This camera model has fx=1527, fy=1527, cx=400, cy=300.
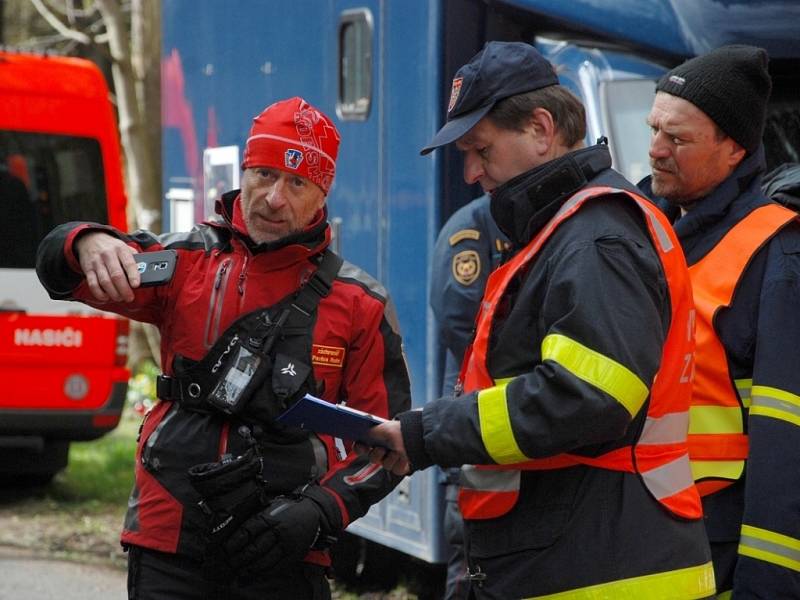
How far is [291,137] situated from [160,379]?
2.09 ft

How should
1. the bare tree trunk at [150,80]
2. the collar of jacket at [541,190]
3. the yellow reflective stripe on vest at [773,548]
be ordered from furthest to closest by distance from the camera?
1. the bare tree trunk at [150,80]
2. the yellow reflective stripe on vest at [773,548]
3. the collar of jacket at [541,190]

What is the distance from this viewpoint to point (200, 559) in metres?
3.35

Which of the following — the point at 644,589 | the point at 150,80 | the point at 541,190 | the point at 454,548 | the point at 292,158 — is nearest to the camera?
the point at 644,589

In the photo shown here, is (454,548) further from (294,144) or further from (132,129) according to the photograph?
(132,129)

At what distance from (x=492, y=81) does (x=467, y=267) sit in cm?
235

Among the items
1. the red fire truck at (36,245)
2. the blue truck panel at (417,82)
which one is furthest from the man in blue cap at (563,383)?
the red fire truck at (36,245)

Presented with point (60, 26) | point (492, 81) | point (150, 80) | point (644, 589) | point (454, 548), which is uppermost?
point (492, 81)

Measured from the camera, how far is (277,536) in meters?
3.25

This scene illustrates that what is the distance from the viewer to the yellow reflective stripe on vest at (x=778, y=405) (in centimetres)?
312

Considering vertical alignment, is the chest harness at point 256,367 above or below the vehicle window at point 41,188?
above

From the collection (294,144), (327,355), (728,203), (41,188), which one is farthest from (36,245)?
(728,203)

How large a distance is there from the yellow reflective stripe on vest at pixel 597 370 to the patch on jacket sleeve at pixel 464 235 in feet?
8.45

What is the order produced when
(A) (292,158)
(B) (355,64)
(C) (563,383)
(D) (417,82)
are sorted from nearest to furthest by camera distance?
1. (C) (563,383)
2. (A) (292,158)
3. (D) (417,82)
4. (B) (355,64)

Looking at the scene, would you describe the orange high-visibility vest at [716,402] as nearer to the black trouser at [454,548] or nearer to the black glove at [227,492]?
the black glove at [227,492]
